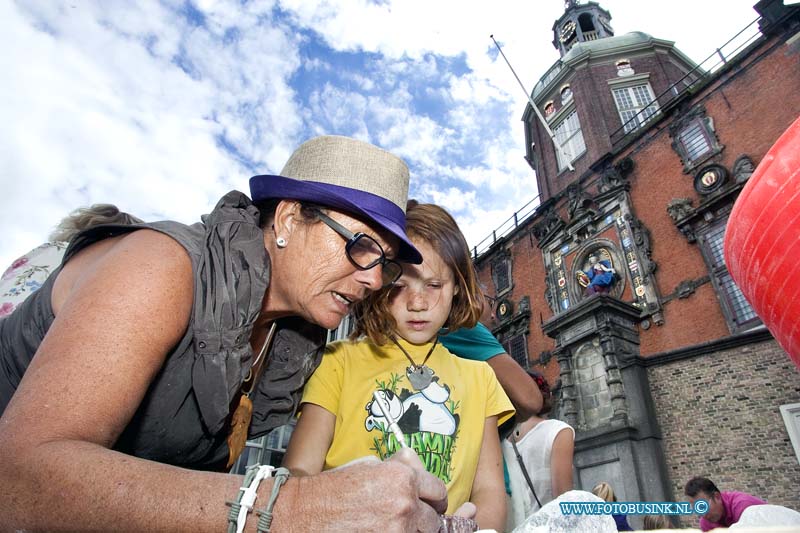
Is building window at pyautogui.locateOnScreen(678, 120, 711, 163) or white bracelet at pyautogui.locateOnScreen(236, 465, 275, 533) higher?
building window at pyautogui.locateOnScreen(678, 120, 711, 163)

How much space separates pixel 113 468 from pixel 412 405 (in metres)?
1.25

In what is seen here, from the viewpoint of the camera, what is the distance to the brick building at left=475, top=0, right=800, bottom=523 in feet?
31.4

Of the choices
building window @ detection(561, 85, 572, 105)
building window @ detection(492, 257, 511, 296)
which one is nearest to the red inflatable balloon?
building window @ detection(492, 257, 511, 296)

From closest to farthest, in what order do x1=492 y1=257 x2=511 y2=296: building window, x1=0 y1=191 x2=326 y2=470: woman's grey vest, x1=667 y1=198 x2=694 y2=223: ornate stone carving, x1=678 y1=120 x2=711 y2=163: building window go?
x1=0 y1=191 x2=326 y2=470: woman's grey vest
x1=667 y1=198 x2=694 y2=223: ornate stone carving
x1=678 y1=120 x2=711 y2=163: building window
x1=492 y1=257 x2=511 y2=296: building window

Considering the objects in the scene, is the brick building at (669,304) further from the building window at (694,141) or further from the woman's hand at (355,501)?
the woman's hand at (355,501)

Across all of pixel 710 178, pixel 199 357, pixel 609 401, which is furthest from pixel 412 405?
pixel 710 178

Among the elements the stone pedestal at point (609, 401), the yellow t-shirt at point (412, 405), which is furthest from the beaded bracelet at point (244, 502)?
the stone pedestal at point (609, 401)

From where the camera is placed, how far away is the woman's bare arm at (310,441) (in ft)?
5.50

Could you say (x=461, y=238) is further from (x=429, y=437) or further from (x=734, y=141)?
(x=734, y=141)

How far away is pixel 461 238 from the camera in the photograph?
7.66 feet

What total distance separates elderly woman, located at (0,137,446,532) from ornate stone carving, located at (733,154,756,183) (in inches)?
523

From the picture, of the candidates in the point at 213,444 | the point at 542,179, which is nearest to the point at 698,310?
the point at 542,179

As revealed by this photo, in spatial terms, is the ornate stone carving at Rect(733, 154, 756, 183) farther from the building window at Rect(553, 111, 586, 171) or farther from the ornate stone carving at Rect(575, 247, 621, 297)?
the building window at Rect(553, 111, 586, 171)

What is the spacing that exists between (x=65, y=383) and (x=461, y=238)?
182 centimetres
